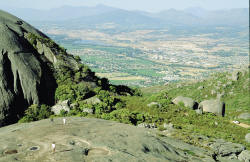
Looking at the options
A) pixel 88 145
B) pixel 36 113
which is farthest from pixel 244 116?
pixel 88 145

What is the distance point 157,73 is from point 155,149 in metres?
158

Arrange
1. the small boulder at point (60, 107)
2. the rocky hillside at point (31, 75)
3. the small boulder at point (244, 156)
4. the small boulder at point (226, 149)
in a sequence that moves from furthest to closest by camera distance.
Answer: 1. the small boulder at point (60, 107)
2. the rocky hillside at point (31, 75)
3. the small boulder at point (226, 149)
4. the small boulder at point (244, 156)

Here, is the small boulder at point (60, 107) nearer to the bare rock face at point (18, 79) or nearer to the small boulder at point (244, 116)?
the bare rock face at point (18, 79)

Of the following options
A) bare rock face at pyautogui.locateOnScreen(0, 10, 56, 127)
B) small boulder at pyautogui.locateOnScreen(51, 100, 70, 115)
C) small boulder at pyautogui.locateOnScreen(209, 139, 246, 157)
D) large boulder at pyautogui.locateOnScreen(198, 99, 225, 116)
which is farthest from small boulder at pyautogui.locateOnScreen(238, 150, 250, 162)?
bare rock face at pyautogui.locateOnScreen(0, 10, 56, 127)

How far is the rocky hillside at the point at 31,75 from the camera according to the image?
1135 inches

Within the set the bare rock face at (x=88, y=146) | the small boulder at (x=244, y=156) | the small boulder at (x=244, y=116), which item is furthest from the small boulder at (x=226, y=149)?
the small boulder at (x=244, y=116)

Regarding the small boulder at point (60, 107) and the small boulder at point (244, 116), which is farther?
the small boulder at point (244, 116)

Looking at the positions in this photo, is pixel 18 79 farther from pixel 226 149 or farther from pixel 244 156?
pixel 244 156

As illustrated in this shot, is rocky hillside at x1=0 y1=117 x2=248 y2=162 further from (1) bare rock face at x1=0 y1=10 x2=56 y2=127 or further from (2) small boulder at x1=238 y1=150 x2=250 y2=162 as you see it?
(1) bare rock face at x1=0 y1=10 x2=56 y2=127

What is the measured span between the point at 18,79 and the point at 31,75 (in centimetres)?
195

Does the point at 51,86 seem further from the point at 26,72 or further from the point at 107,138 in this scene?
the point at 107,138

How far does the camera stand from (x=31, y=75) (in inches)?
1259

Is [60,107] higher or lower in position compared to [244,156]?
higher

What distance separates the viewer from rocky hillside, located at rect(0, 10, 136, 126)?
2883cm
